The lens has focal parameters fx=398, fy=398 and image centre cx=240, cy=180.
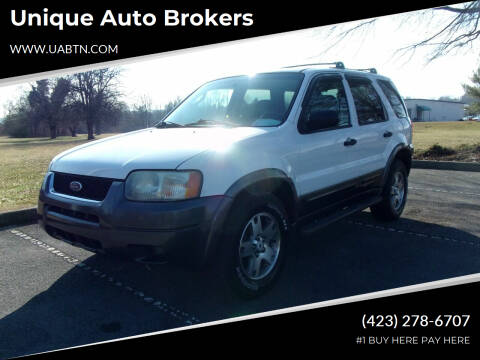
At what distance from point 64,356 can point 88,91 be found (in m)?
22.9

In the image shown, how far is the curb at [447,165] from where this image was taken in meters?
11.3

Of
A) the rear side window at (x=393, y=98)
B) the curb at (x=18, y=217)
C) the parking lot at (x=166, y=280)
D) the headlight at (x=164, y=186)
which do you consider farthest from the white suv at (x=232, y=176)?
the curb at (x=18, y=217)

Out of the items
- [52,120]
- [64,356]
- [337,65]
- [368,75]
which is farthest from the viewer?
[52,120]

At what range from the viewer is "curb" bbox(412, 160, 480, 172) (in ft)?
37.0

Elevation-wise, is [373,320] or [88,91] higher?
[88,91]

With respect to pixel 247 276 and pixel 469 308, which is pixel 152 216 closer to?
pixel 247 276

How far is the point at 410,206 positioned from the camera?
6840 mm

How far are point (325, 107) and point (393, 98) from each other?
2.02m

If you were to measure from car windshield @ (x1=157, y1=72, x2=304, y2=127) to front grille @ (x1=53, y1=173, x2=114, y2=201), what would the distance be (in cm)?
127

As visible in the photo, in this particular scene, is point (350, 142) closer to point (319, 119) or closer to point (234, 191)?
point (319, 119)

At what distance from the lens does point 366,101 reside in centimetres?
510

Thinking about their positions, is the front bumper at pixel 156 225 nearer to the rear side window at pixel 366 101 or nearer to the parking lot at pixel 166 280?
the parking lot at pixel 166 280

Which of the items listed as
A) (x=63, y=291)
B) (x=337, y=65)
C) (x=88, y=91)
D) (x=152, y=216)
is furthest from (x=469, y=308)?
(x=88, y=91)

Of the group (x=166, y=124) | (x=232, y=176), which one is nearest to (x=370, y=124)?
(x=166, y=124)
